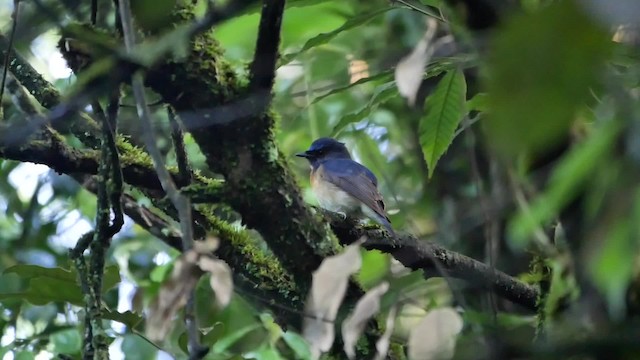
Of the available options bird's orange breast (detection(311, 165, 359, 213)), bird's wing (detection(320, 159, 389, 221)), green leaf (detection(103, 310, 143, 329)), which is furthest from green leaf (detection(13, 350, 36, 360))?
bird's orange breast (detection(311, 165, 359, 213))

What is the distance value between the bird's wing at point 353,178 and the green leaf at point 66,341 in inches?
93.3

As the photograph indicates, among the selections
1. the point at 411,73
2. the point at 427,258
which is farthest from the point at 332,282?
the point at 427,258

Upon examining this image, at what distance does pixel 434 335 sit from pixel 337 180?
4303 millimetres

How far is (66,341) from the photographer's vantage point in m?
2.83

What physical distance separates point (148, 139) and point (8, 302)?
159 centimetres

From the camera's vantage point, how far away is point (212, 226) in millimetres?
2461

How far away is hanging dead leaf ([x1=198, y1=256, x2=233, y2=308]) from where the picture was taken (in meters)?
1.20

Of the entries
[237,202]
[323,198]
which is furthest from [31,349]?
[323,198]

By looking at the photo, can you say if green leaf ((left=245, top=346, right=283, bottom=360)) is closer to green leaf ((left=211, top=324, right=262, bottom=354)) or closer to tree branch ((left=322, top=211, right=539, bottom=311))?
green leaf ((left=211, top=324, right=262, bottom=354))

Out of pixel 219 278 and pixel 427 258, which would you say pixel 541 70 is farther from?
pixel 427 258

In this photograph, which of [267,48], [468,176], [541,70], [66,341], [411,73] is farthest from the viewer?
[468,176]

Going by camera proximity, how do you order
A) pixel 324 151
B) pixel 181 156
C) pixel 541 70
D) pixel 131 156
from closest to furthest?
1. pixel 541 70
2. pixel 181 156
3. pixel 131 156
4. pixel 324 151

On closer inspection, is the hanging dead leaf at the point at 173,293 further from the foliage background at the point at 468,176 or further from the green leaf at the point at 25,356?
the green leaf at the point at 25,356

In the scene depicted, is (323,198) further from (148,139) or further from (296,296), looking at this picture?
(148,139)
